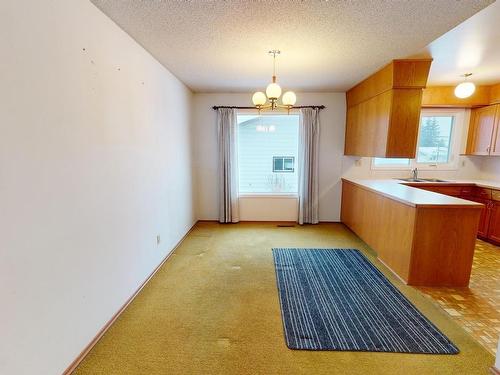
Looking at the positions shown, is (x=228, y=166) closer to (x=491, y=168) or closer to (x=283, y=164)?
(x=283, y=164)

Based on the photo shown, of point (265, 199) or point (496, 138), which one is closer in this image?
A: point (496, 138)

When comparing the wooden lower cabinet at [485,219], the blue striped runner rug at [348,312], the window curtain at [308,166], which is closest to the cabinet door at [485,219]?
the wooden lower cabinet at [485,219]

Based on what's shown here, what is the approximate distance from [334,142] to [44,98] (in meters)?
4.38

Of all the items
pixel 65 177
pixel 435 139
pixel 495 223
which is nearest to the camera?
pixel 65 177

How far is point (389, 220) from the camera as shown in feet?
10.2

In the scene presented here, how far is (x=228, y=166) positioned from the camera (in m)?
4.72

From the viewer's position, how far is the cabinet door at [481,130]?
414 cm

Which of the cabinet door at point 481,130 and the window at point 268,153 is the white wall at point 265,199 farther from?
the cabinet door at point 481,130

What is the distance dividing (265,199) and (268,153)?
0.93m

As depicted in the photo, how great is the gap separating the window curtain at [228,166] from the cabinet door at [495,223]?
13.6ft

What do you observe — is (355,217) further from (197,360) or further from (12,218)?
(12,218)

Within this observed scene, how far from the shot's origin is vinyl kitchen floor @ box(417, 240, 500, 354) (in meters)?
2.01

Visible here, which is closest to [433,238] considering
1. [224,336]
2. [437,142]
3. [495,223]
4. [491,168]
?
[495,223]

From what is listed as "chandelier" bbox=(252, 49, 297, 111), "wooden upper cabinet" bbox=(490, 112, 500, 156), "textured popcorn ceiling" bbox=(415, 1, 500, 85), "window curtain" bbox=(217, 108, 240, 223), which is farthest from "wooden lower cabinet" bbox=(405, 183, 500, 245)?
"window curtain" bbox=(217, 108, 240, 223)
